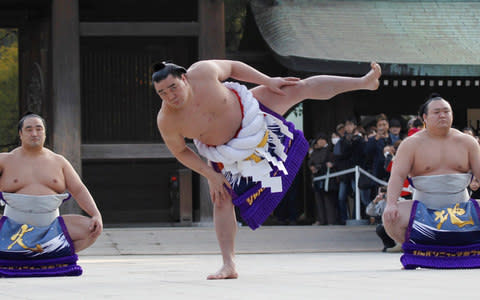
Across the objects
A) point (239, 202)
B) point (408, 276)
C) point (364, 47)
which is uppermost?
point (364, 47)

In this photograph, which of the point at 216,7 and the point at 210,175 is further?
the point at 216,7

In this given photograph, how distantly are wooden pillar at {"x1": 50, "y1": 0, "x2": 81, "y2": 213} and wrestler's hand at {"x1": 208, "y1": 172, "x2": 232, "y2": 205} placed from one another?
4.87 m

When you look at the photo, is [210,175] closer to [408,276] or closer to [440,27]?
[408,276]

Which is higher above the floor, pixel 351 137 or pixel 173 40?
pixel 173 40

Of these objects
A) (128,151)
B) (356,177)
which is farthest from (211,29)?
(356,177)

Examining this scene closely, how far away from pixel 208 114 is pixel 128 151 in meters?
5.16

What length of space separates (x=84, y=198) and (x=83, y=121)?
4470 millimetres

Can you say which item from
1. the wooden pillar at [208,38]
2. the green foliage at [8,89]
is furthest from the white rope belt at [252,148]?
the green foliage at [8,89]

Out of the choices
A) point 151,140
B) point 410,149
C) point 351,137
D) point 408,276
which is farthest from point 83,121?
point 408,276

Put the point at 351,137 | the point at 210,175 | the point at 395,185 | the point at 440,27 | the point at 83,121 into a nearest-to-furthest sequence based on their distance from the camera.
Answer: the point at 210,175, the point at 395,185, the point at 351,137, the point at 83,121, the point at 440,27

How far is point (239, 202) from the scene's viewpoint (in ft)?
14.9

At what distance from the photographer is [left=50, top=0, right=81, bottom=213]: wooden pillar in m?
9.18

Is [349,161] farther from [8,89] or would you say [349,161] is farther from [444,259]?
[8,89]

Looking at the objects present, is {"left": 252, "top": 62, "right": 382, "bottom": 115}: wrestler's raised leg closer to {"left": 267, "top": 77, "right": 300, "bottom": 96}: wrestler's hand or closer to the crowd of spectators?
{"left": 267, "top": 77, "right": 300, "bottom": 96}: wrestler's hand
